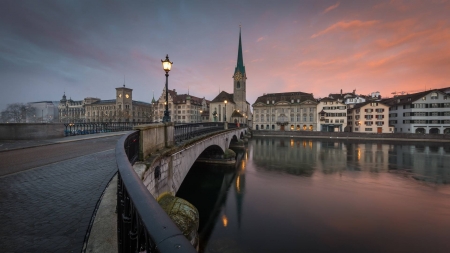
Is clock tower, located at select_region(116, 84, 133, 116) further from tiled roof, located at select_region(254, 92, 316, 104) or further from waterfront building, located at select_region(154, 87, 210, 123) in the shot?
tiled roof, located at select_region(254, 92, 316, 104)

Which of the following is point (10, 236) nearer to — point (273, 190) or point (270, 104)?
point (273, 190)

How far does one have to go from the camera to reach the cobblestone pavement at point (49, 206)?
3.04 meters

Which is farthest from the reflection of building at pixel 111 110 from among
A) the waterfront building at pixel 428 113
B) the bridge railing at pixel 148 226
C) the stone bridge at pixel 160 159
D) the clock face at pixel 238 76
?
the waterfront building at pixel 428 113

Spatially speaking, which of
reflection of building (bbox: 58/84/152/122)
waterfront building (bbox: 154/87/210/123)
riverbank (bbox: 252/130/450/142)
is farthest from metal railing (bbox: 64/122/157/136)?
reflection of building (bbox: 58/84/152/122)

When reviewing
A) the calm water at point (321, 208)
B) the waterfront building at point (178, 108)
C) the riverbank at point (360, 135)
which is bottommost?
the calm water at point (321, 208)

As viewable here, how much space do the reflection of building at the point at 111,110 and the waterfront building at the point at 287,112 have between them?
58141 millimetres

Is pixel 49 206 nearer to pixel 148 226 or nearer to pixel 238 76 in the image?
pixel 148 226

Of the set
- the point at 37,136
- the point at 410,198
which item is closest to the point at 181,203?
the point at 37,136

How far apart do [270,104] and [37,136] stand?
234 feet

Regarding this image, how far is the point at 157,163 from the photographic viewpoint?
812 centimetres

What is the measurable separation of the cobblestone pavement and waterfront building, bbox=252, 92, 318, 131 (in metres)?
74.4

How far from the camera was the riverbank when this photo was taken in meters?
54.6

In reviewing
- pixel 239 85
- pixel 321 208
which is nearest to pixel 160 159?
pixel 321 208

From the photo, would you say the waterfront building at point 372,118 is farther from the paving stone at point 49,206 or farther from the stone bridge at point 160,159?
the paving stone at point 49,206
